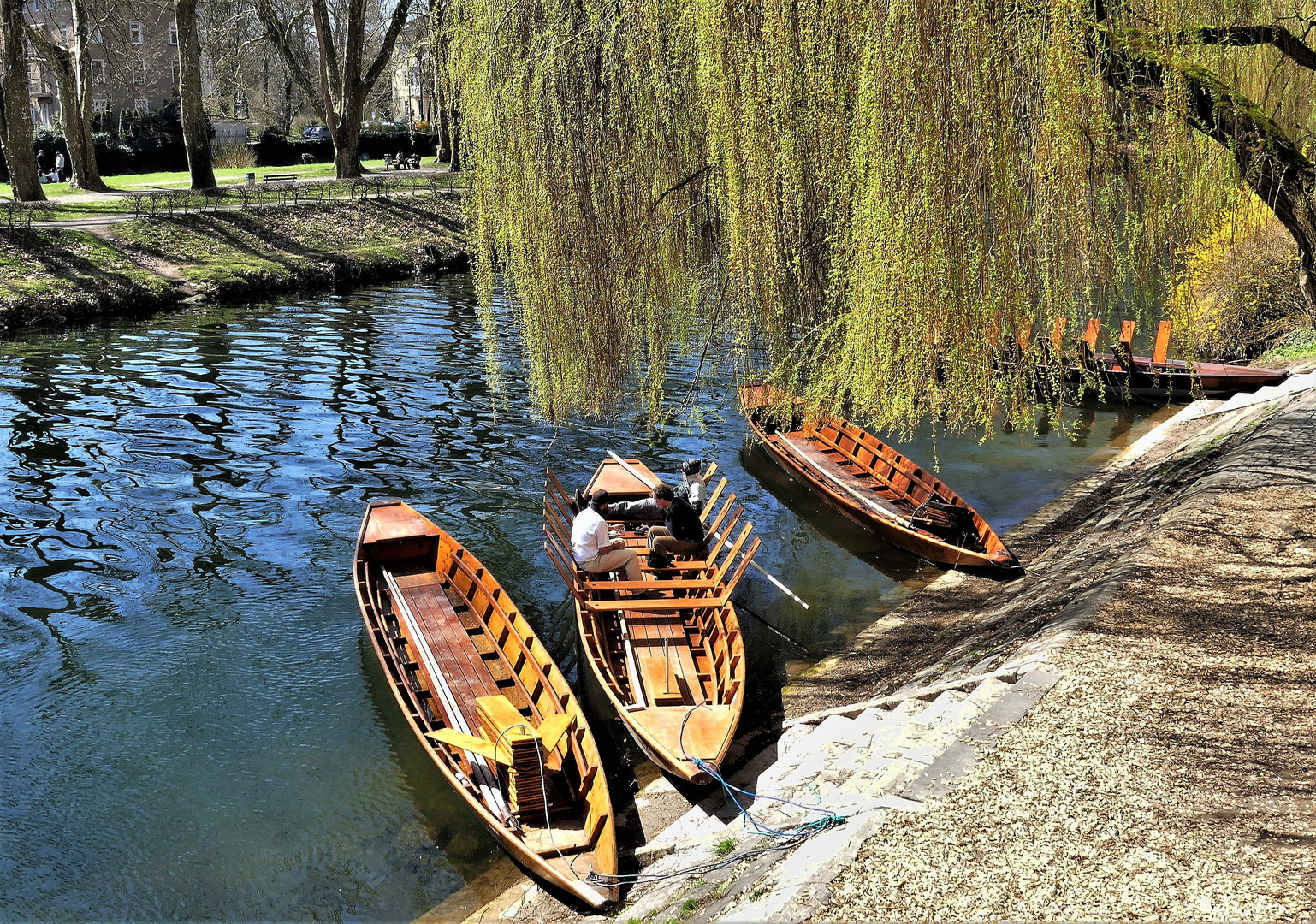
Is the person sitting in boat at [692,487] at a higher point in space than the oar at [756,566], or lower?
higher

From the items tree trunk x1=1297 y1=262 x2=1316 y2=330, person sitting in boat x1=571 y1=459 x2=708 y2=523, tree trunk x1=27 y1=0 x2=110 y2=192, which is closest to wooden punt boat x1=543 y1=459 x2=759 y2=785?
person sitting in boat x1=571 y1=459 x2=708 y2=523

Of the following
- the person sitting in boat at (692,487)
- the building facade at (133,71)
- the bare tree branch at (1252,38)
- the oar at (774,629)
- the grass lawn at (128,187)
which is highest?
the building facade at (133,71)

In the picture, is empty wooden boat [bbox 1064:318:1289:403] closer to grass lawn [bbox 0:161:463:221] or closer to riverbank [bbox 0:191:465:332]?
grass lawn [bbox 0:161:463:221]

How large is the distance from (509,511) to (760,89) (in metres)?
8.16

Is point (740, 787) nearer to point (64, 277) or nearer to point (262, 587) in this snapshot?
point (262, 587)

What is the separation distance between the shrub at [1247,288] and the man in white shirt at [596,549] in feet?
36.0

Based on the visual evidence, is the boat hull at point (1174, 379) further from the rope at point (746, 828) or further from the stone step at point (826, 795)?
the rope at point (746, 828)

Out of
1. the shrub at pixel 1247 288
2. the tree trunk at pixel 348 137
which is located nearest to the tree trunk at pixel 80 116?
the tree trunk at pixel 348 137

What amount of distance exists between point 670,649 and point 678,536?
2.10 m

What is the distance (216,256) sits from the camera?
105ft

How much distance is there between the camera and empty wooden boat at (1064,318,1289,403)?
19.9m

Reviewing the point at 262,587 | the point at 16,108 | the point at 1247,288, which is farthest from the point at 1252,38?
the point at 16,108

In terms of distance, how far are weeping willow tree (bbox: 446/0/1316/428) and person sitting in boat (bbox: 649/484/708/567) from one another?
144cm

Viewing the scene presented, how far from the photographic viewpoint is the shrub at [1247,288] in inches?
731
